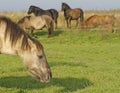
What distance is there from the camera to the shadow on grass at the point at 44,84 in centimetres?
970

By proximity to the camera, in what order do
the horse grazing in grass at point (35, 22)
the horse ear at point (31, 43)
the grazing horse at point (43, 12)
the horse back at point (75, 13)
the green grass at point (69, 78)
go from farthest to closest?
1. the horse back at point (75, 13)
2. the grazing horse at point (43, 12)
3. the horse grazing in grass at point (35, 22)
4. the green grass at point (69, 78)
5. the horse ear at point (31, 43)

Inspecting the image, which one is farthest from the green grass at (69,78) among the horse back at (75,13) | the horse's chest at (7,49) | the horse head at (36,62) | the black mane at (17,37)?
the horse back at (75,13)

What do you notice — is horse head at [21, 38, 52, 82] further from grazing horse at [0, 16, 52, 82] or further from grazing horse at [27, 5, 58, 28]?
grazing horse at [27, 5, 58, 28]

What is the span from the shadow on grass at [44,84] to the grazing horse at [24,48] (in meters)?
1.66

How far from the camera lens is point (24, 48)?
7562 millimetres

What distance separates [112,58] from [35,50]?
414 inches

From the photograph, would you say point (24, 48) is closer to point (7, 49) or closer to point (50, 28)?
point (7, 49)

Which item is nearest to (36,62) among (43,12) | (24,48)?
(24,48)

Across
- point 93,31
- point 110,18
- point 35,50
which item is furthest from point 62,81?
point 110,18

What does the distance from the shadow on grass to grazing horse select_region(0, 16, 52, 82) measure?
5.43ft

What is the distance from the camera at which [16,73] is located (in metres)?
12.2

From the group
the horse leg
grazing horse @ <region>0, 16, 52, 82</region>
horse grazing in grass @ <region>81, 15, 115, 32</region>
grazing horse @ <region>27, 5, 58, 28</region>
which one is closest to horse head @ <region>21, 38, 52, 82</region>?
grazing horse @ <region>0, 16, 52, 82</region>

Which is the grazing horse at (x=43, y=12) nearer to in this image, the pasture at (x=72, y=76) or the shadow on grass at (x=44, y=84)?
the pasture at (x=72, y=76)

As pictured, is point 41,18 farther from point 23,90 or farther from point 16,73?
point 23,90
